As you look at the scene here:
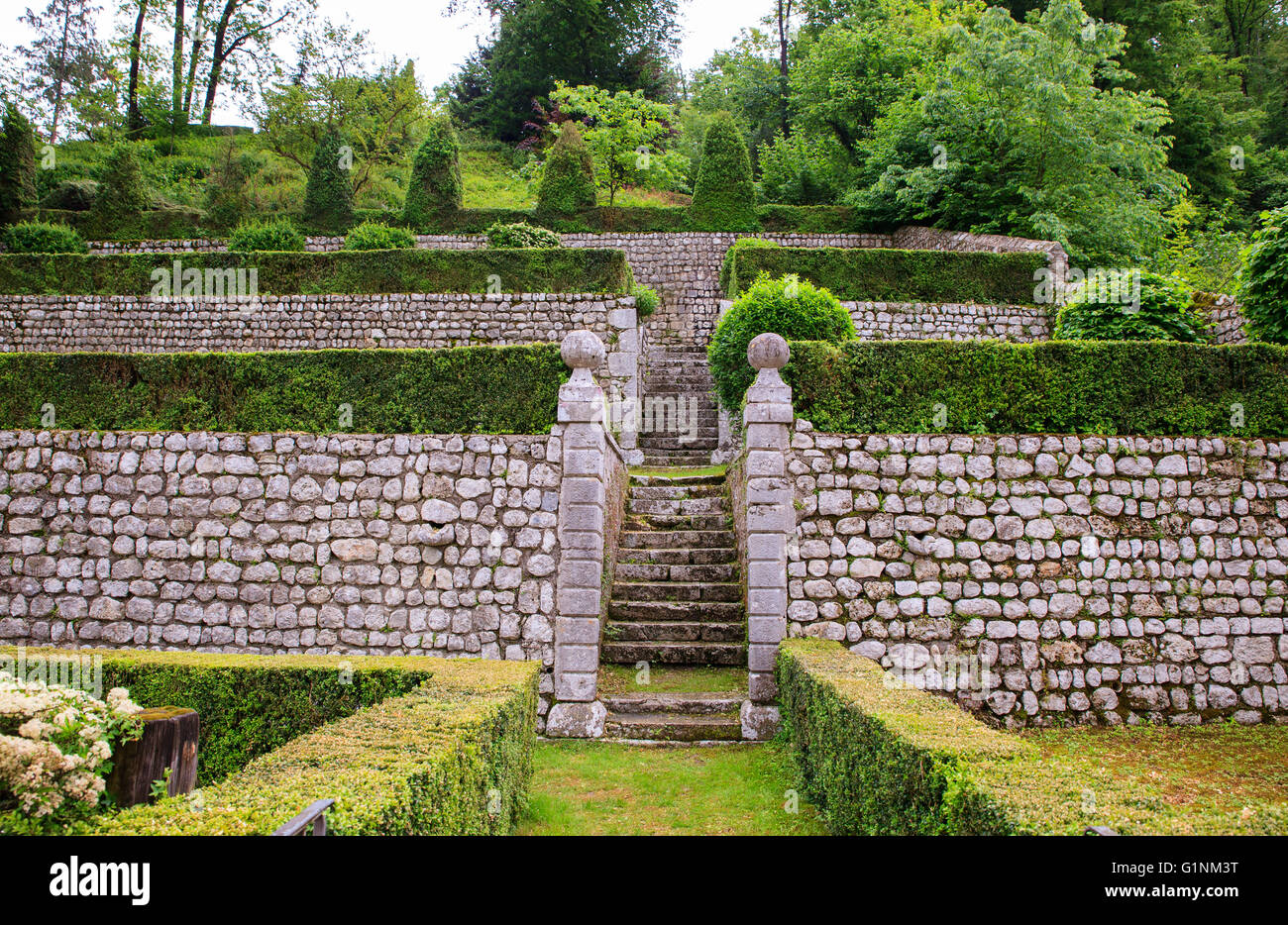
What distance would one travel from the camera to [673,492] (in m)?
10.7

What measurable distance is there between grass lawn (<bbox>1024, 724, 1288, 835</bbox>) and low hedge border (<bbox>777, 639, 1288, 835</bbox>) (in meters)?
0.19

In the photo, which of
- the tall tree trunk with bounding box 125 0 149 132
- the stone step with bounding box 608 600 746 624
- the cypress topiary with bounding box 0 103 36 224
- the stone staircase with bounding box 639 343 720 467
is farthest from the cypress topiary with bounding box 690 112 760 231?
the tall tree trunk with bounding box 125 0 149 132

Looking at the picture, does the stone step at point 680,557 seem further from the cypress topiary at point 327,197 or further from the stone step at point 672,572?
the cypress topiary at point 327,197

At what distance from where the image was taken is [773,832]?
205 inches

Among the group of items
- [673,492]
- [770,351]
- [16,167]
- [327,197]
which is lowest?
[673,492]

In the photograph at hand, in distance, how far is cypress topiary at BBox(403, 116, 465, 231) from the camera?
22750 mm

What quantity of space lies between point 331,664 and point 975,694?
233 inches

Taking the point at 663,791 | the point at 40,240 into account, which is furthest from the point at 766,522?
the point at 40,240

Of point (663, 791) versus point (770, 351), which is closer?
point (663, 791)

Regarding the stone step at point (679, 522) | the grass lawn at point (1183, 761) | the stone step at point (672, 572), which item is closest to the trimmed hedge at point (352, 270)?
the stone step at point (679, 522)

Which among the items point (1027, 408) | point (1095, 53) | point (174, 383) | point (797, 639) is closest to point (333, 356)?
point (174, 383)

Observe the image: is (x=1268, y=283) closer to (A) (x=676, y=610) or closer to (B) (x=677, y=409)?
(B) (x=677, y=409)

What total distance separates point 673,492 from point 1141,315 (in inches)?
272

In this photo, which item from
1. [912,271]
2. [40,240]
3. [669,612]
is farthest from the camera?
[40,240]
